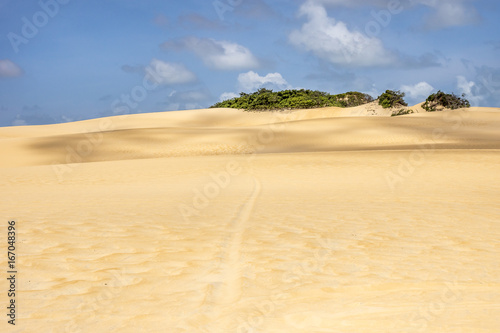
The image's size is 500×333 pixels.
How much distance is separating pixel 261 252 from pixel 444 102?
53.8 meters

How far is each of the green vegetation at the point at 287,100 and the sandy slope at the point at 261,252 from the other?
1920 inches

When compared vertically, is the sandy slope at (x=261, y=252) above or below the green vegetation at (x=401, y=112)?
below

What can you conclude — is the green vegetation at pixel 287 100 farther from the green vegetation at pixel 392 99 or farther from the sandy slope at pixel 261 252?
the sandy slope at pixel 261 252

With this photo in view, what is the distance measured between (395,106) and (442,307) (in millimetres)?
56278

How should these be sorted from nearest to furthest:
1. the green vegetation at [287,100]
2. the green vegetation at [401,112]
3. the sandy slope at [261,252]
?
the sandy slope at [261,252]
the green vegetation at [401,112]
the green vegetation at [287,100]

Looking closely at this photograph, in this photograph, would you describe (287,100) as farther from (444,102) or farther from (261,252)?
(261,252)

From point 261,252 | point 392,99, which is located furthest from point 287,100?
point 261,252

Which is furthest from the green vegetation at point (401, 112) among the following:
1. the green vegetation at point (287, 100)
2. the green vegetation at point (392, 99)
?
the green vegetation at point (287, 100)

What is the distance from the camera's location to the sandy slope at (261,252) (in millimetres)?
3910

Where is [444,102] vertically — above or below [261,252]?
above

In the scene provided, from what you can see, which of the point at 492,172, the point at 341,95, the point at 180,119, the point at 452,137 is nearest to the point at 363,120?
the point at 452,137

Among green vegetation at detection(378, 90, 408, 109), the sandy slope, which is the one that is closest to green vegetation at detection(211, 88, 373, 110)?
green vegetation at detection(378, 90, 408, 109)

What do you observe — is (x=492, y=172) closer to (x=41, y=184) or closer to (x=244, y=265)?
(x=244, y=265)

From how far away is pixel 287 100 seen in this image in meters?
67.1
